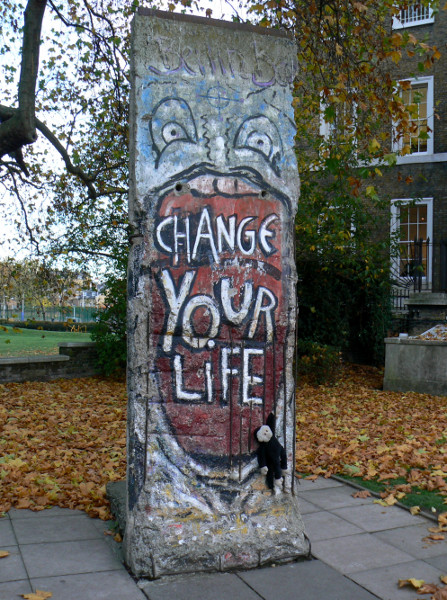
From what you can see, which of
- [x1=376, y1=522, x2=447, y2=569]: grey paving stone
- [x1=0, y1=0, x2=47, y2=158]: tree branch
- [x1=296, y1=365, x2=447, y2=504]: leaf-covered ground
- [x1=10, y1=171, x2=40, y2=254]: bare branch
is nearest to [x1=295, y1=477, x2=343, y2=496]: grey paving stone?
[x1=296, y1=365, x2=447, y2=504]: leaf-covered ground

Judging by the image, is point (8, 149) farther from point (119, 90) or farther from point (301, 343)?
point (301, 343)

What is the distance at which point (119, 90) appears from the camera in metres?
11.9

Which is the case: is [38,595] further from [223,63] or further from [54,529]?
[223,63]

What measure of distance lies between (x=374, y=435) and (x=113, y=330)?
22.8 ft

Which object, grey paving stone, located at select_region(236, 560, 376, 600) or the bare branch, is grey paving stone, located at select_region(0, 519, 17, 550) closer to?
grey paving stone, located at select_region(236, 560, 376, 600)

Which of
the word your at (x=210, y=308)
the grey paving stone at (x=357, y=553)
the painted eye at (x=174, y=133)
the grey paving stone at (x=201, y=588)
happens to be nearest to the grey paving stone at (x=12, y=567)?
the grey paving stone at (x=201, y=588)

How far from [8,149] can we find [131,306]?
6.72m

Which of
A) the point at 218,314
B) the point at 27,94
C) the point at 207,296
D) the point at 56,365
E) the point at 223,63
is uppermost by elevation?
the point at 27,94

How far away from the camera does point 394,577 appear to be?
3740 millimetres

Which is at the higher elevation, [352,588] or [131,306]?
[131,306]

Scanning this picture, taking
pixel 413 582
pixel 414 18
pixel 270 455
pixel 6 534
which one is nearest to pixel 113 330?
pixel 6 534

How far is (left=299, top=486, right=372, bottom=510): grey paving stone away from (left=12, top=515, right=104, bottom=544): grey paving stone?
2.00 meters

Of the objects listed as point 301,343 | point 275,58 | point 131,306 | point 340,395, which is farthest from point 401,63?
point 131,306

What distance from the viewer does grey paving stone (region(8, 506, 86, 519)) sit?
4809mm
